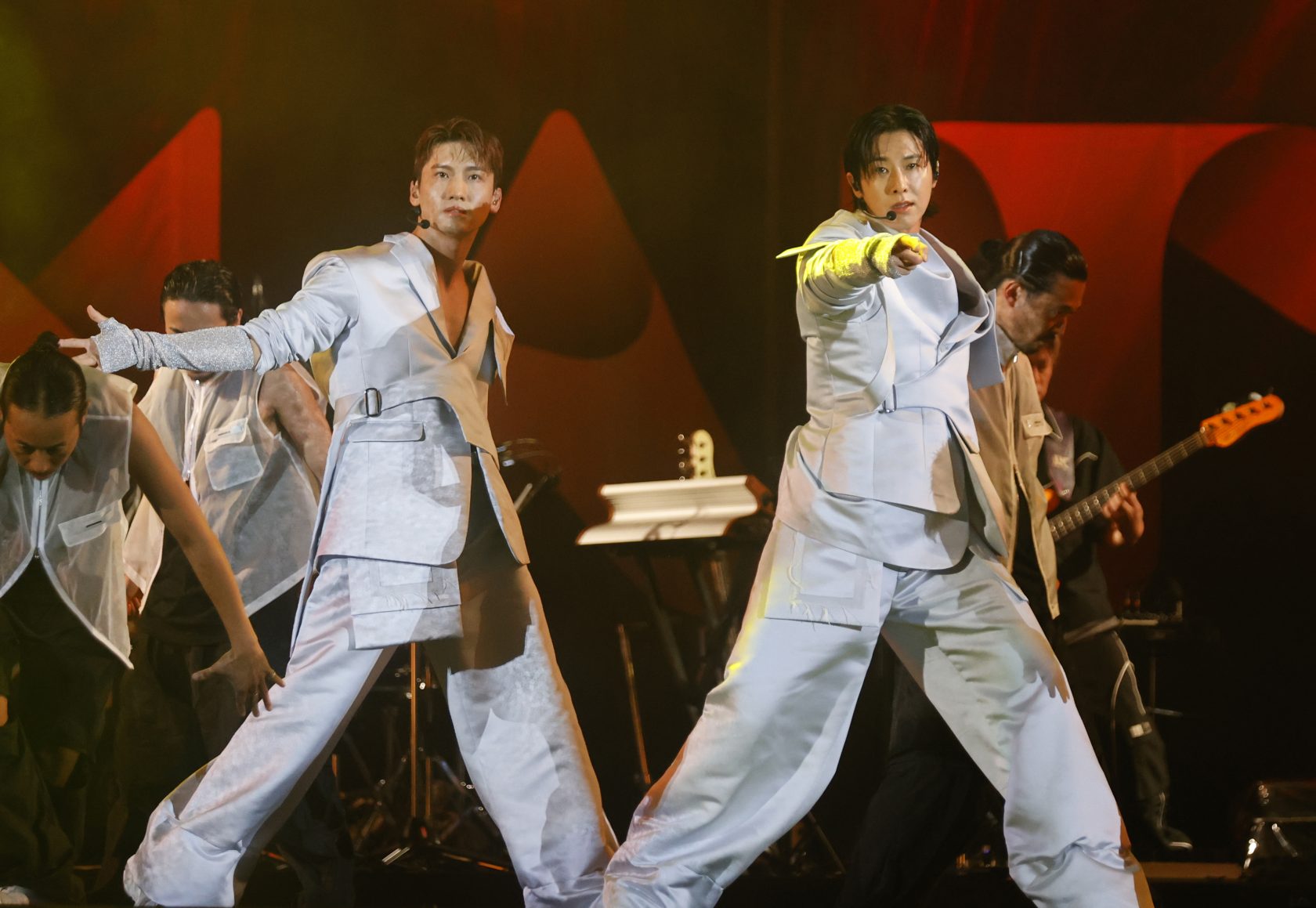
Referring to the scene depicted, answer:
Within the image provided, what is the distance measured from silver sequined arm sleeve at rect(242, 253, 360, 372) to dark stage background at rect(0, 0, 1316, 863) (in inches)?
70.0

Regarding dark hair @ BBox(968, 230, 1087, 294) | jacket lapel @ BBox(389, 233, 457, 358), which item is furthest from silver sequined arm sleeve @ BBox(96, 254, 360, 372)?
dark hair @ BBox(968, 230, 1087, 294)

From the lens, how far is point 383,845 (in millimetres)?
4582

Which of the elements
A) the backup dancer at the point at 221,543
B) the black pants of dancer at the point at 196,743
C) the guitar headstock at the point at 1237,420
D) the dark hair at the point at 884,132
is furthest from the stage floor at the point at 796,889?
the dark hair at the point at 884,132

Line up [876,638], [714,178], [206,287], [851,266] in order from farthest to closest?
[714,178] < [206,287] < [876,638] < [851,266]

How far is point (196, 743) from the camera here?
4078 mm

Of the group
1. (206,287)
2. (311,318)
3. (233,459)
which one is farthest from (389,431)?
(206,287)

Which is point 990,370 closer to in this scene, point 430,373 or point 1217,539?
point 430,373

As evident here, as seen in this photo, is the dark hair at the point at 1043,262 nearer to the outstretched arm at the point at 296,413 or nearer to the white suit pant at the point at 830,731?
the white suit pant at the point at 830,731

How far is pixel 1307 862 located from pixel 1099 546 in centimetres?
150

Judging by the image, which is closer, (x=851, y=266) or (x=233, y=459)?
(x=851, y=266)

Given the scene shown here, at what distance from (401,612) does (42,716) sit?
1.43 metres

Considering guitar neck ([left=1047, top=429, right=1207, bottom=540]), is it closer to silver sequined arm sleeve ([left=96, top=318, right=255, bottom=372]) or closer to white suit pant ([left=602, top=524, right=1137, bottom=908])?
white suit pant ([left=602, top=524, right=1137, bottom=908])

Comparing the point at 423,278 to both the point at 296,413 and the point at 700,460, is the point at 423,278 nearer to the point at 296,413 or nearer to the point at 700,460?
the point at 296,413

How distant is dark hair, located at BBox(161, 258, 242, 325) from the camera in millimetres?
4012
